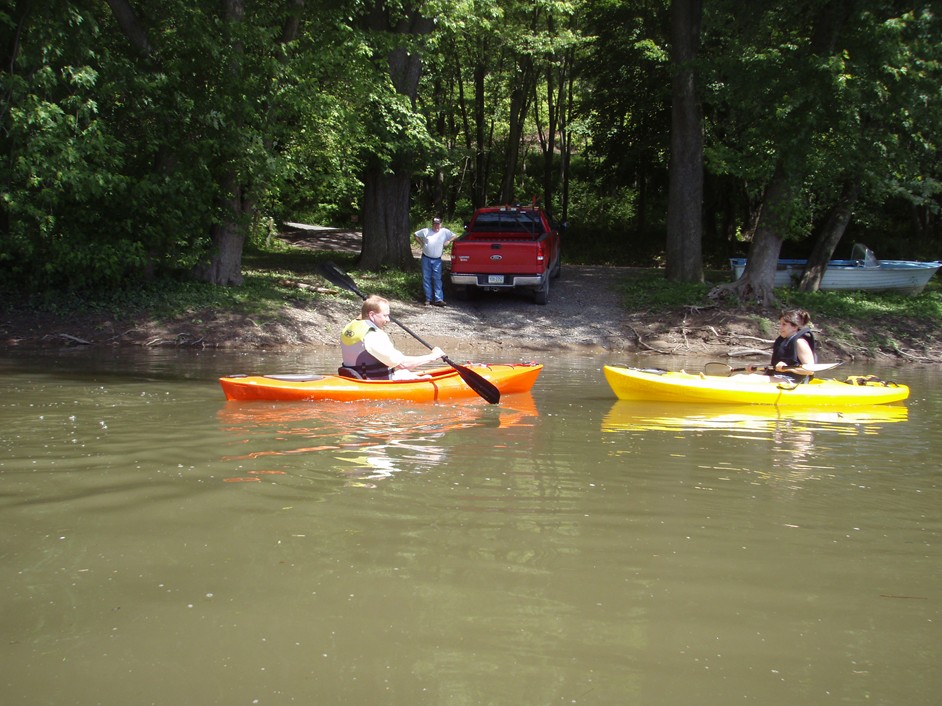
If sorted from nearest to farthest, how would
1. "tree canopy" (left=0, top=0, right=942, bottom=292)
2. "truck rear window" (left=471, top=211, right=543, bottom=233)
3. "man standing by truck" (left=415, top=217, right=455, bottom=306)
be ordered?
1. "tree canopy" (left=0, top=0, right=942, bottom=292)
2. "man standing by truck" (left=415, top=217, right=455, bottom=306)
3. "truck rear window" (left=471, top=211, right=543, bottom=233)

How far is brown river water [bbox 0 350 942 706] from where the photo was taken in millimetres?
3576

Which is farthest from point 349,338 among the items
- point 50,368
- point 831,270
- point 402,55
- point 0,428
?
point 831,270

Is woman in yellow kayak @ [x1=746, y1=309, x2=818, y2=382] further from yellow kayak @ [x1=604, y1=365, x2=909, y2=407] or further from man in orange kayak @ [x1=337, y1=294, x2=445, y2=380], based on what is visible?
man in orange kayak @ [x1=337, y1=294, x2=445, y2=380]

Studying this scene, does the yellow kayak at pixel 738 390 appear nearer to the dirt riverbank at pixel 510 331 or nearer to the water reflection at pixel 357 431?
the water reflection at pixel 357 431

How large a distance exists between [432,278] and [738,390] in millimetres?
8375

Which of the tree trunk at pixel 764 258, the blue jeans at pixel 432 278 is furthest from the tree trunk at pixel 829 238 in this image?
the blue jeans at pixel 432 278

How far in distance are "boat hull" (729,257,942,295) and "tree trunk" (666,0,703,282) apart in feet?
3.45

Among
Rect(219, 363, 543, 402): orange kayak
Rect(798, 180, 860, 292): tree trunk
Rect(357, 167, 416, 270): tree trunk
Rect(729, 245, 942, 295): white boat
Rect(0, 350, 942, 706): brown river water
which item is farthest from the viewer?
Rect(357, 167, 416, 270): tree trunk

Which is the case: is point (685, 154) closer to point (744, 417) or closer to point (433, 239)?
point (433, 239)

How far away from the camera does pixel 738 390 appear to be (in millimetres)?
10000

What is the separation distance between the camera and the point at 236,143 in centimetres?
1398

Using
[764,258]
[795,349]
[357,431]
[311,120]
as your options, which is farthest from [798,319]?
[311,120]

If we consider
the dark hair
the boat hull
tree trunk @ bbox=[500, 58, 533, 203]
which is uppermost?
tree trunk @ bbox=[500, 58, 533, 203]

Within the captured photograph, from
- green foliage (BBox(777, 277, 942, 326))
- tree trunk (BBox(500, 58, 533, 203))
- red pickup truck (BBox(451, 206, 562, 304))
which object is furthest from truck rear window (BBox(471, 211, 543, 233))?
tree trunk (BBox(500, 58, 533, 203))
